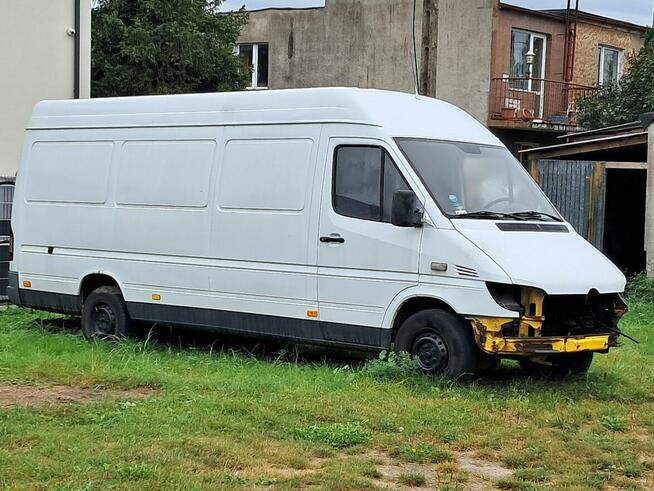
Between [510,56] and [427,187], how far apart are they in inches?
826

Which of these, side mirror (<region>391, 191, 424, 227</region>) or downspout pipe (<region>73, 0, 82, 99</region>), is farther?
downspout pipe (<region>73, 0, 82, 99</region>)

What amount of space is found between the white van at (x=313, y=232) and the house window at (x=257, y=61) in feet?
71.6

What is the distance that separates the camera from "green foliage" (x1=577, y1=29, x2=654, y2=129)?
25797 millimetres

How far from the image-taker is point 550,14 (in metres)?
30.6

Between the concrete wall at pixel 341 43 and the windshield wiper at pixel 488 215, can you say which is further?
the concrete wall at pixel 341 43

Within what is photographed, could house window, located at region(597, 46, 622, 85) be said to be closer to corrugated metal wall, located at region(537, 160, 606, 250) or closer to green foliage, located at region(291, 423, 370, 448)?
corrugated metal wall, located at region(537, 160, 606, 250)

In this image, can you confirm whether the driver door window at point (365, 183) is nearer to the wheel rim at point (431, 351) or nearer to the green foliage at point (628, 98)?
the wheel rim at point (431, 351)

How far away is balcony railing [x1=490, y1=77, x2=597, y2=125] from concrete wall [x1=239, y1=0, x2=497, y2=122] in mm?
412

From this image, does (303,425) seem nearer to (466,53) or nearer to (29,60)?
(29,60)

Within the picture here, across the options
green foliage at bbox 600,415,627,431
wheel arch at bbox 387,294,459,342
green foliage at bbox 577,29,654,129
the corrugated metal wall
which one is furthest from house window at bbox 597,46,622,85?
green foliage at bbox 600,415,627,431

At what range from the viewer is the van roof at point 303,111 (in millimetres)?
10422

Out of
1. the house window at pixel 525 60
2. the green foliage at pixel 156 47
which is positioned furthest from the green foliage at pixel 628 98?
the green foliage at pixel 156 47

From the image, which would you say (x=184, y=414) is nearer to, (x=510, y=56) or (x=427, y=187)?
(x=427, y=187)

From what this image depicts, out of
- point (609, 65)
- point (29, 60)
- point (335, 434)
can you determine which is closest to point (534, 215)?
point (335, 434)
